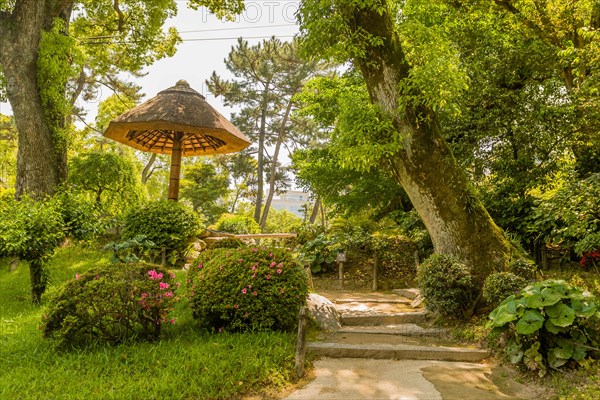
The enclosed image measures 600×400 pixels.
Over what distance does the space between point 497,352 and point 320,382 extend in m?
2.19

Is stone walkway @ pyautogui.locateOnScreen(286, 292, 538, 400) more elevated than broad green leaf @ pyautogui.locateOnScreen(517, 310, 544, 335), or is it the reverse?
broad green leaf @ pyautogui.locateOnScreen(517, 310, 544, 335)

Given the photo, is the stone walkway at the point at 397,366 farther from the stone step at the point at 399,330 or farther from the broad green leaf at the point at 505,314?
A: the broad green leaf at the point at 505,314

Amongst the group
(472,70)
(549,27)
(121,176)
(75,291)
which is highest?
(549,27)

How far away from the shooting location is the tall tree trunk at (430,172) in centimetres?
596

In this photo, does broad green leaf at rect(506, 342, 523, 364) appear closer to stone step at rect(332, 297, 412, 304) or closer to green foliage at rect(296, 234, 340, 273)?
stone step at rect(332, 297, 412, 304)

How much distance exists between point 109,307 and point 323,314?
277 cm

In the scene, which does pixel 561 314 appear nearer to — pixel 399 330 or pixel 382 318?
pixel 399 330

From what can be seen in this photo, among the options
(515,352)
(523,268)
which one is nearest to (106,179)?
(523,268)

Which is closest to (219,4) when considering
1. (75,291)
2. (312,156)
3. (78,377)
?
(312,156)

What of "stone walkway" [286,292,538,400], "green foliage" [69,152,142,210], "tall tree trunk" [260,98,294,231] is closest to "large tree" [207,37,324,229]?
"tall tree trunk" [260,98,294,231]

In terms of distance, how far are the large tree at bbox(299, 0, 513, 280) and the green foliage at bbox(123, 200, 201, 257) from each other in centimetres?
442

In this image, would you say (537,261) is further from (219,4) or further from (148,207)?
(219,4)

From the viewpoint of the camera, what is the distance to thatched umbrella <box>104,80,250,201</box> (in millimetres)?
8328

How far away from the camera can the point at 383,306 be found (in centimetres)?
667
